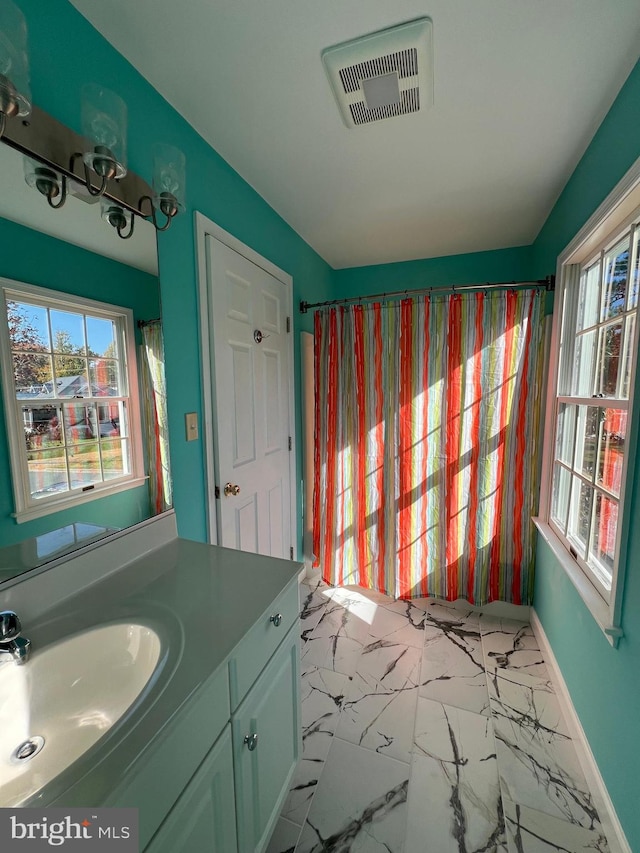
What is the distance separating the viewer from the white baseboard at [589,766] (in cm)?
108

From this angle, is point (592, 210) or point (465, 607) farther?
point (465, 607)

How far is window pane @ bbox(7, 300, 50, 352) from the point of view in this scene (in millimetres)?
808

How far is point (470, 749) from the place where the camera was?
4.49 ft

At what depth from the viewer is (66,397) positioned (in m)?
0.92

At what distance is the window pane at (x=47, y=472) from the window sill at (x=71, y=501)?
0.09 ft

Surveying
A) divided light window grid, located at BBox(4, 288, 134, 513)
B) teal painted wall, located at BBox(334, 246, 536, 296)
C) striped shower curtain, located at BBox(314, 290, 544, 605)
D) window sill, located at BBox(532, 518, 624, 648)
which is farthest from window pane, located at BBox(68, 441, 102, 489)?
teal painted wall, located at BBox(334, 246, 536, 296)

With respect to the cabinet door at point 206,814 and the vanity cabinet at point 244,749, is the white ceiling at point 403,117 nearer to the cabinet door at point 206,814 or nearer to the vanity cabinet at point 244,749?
the vanity cabinet at point 244,749

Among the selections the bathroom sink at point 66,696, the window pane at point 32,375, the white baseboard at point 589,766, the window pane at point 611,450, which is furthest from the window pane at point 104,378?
the white baseboard at point 589,766

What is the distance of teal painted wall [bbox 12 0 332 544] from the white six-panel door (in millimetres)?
112

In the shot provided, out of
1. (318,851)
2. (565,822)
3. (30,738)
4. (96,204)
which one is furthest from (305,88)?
(565,822)

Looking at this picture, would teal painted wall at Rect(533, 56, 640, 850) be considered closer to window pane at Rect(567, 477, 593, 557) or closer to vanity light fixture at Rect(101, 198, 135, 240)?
window pane at Rect(567, 477, 593, 557)

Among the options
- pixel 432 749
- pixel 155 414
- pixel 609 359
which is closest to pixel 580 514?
pixel 609 359

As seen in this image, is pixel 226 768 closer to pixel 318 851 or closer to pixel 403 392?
pixel 318 851

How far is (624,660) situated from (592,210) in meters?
1.59
